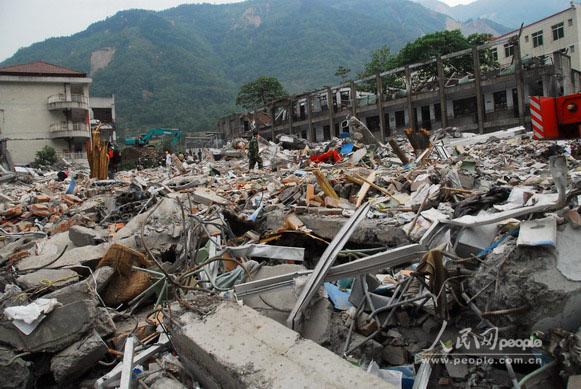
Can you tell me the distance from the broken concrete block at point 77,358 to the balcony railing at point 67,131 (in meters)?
35.6

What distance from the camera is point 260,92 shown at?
52969 mm

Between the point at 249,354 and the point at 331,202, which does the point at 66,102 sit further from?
the point at 249,354

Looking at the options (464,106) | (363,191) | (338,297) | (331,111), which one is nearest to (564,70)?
(464,106)

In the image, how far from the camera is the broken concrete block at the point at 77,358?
9.40 feet

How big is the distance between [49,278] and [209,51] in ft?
437

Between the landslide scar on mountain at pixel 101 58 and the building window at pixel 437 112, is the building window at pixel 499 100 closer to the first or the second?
the building window at pixel 437 112

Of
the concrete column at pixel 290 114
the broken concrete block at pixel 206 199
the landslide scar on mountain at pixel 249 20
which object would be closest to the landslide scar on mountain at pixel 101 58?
the landslide scar on mountain at pixel 249 20

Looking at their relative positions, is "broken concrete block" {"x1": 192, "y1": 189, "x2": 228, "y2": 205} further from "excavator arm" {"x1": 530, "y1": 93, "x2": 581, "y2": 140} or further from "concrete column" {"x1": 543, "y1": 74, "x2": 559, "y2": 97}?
"concrete column" {"x1": 543, "y1": 74, "x2": 559, "y2": 97}

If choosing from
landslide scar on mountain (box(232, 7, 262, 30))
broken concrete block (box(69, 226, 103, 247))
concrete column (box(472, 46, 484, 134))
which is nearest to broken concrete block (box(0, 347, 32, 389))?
broken concrete block (box(69, 226, 103, 247))

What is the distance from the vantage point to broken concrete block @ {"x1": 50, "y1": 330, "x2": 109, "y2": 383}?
287cm

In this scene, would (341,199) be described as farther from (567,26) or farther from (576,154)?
(567,26)

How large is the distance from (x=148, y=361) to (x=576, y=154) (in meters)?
9.05

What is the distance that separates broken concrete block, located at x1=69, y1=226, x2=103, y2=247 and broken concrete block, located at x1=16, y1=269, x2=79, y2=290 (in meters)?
1.18

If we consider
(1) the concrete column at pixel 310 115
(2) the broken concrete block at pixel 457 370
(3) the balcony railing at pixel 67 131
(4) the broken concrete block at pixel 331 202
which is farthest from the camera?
(1) the concrete column at pixel 310 115
